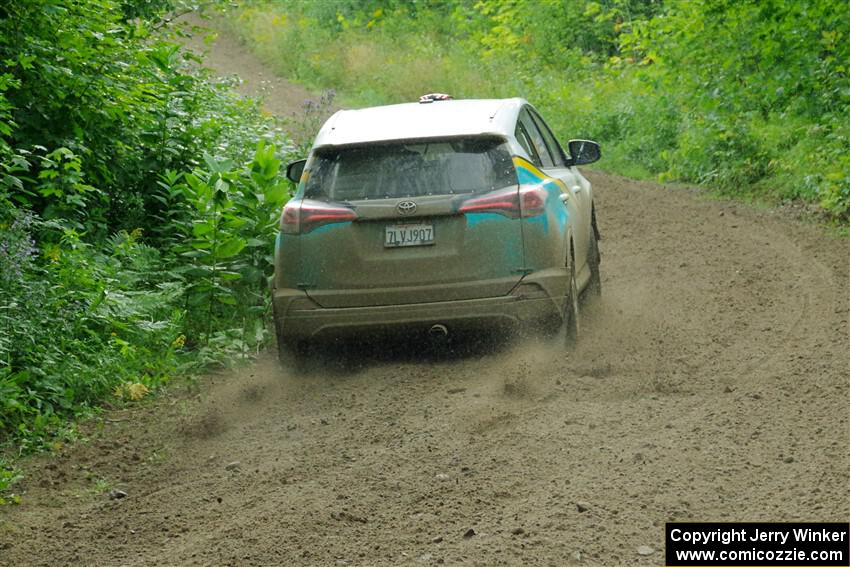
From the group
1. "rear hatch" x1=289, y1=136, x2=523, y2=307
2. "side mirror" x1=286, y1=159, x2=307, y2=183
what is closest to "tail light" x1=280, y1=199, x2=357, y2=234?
"rear hatch" x1=289, y1=136, x2=523, y2=307

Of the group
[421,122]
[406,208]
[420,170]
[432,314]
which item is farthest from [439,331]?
[421,122]

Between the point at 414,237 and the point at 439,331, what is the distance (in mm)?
640

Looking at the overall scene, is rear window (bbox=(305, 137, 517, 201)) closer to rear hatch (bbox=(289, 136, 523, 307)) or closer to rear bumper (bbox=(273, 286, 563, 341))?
rear hatch (bbox=(289, 136, 523, 307))

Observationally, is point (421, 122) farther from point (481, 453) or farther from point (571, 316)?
point (481, 453)

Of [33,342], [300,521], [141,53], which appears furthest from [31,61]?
[300,521]

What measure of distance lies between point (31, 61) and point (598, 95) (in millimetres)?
15806

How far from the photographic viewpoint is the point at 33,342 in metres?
8.38

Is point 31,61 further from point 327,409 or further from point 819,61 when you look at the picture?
point 819,61

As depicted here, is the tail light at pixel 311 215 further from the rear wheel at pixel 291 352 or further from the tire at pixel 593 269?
the tire at pixel 593 269

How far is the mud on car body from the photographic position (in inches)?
329

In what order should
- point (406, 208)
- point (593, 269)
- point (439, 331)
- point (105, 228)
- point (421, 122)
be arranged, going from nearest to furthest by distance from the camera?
point (406, 208)
point (439, 331)
point (421, 122)
point (593, 269)
point (105, 228)

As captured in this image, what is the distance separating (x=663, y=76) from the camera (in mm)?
20422

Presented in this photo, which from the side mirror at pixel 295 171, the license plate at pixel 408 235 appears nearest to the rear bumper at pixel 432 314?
the license plate at pixel 408 235

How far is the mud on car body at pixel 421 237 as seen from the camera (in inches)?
329
